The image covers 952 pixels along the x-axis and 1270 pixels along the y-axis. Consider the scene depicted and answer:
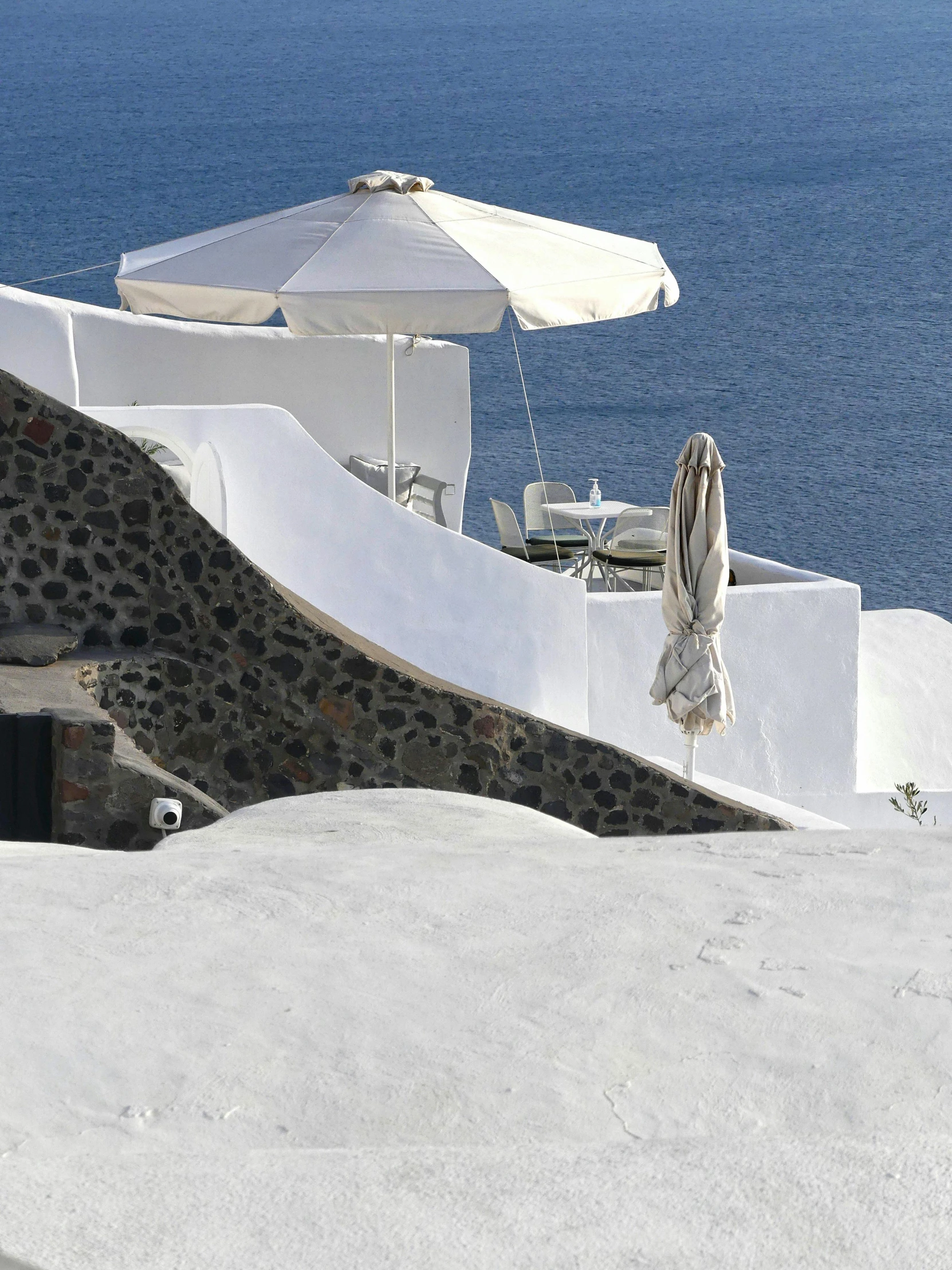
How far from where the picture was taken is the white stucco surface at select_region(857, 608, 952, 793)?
13.0 m

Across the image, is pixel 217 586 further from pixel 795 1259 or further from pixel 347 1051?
pixel 795 1259

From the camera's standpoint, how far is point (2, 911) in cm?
308

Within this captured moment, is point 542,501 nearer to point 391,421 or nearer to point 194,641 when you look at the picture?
point 391,421

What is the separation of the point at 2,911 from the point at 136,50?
218 feet

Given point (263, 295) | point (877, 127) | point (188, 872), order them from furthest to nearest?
point (877, 127)
point (263, 295)
point (188, 872)

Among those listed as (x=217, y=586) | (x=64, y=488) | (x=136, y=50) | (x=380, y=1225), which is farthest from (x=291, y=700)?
(x=136, y=50)

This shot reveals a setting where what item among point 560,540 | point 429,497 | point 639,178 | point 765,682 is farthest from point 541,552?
point 639,178

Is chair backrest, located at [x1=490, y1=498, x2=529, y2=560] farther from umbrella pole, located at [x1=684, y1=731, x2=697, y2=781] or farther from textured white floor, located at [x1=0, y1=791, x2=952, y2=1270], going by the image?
textured white floor, located at [x1=0, y1=791, x2=952, y2=1270]

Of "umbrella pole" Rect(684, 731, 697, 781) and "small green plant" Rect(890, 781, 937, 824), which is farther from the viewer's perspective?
"small green plant" Rect(890, 781, 937, 824)

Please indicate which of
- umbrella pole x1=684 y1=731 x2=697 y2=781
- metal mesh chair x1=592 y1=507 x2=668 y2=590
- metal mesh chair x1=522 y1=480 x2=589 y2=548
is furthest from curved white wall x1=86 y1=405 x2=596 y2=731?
metal mesh chair x1=522 y1=480 x2=589 y2=548

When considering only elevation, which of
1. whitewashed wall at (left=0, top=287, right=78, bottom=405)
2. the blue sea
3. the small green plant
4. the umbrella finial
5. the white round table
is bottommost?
the small green plant

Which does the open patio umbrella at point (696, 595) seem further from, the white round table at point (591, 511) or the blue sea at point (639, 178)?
the blue sea at point (639, 178)

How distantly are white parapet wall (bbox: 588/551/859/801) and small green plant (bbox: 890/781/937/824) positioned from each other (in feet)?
1.42

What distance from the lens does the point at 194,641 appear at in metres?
6.69
